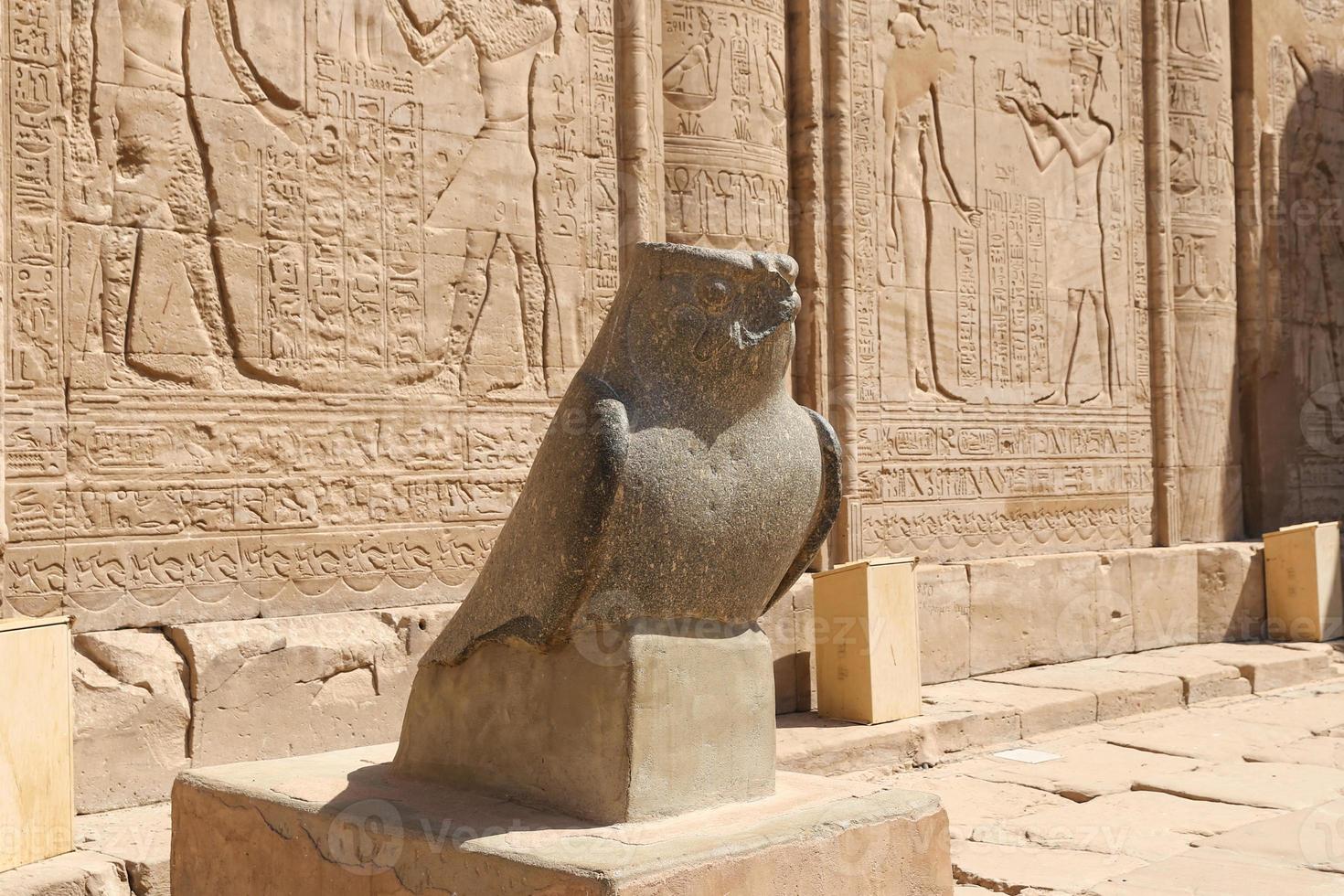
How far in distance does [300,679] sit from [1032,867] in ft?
9.60

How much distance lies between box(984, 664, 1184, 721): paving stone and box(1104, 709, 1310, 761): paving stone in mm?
147

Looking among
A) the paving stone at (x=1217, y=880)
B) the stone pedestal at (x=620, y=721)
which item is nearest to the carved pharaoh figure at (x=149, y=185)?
the stone pedestal at (x=620, y=721)

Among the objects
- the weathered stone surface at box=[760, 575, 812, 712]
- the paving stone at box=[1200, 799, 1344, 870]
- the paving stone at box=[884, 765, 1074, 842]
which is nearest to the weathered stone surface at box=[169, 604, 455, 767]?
the weathered stone surface at box=[760, 575, 812, 712]

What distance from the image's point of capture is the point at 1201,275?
936cm

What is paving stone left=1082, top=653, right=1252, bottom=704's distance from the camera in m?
7.55

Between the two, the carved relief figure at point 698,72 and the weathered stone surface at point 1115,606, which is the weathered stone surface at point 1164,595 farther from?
the carved relief figure at point 698,72

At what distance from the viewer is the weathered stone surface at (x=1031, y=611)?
25.5ft

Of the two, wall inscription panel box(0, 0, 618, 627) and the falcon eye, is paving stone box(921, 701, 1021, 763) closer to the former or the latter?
wall inscription panel box(0, 0, 618, 627)

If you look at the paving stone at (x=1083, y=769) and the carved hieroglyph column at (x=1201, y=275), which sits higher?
the carved hieroglyph column at (x=1201, y=275)

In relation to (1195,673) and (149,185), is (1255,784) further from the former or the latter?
(149,185)

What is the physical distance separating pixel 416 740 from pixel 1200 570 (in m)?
7.04

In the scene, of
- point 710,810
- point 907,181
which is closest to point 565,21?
point 907,181

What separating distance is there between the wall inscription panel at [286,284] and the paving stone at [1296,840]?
11.1ft

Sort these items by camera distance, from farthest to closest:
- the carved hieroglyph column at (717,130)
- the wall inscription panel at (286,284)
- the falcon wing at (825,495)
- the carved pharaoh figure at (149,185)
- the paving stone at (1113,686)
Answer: the paving stone at (1113,686) < the carved hieroglyph column at (717,130) < the carved pharaoh figure at (149,185) < the wall inscription panel at (286,284) < the falcon wing at (825,495)
